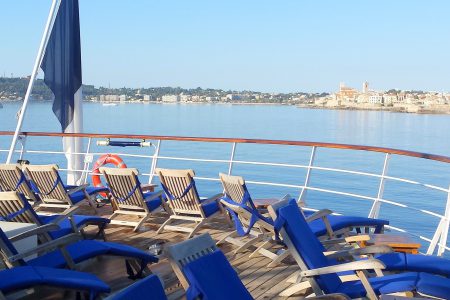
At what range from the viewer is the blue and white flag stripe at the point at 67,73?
8844 millimetres

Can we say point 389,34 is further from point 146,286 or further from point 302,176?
point 146,286

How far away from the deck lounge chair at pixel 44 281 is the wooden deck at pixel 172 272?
3.11 feet

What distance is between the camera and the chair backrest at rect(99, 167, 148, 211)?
20.6ft

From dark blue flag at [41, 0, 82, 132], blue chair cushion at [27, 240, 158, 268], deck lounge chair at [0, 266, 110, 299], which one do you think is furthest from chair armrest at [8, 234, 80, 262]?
dark blue flag at [41, 0, 82, 132]

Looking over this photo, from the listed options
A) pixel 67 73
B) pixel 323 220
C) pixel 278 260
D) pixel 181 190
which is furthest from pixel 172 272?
pixel 67 73

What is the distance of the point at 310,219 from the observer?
5.05 m

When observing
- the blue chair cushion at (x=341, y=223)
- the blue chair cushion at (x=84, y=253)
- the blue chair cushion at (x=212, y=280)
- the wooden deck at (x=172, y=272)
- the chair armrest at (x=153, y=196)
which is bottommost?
the wooden deck at (x=172, y=272)

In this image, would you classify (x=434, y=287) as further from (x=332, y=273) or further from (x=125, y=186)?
(x=125, y=186)

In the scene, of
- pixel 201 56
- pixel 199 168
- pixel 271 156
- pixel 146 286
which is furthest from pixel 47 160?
pixel 146 286

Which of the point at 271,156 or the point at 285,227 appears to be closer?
the point at 285,227

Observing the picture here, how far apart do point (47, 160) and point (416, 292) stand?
32487mm

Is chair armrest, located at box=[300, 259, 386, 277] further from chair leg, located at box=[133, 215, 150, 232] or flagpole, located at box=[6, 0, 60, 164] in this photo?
flagpole, located at box=[6, 0, 60, 164]

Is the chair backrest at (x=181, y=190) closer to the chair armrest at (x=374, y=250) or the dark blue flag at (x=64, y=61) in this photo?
the chair armrest at (x=374, y=250)

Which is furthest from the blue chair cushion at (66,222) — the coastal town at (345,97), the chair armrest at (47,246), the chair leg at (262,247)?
the coastal town at (345,97)
